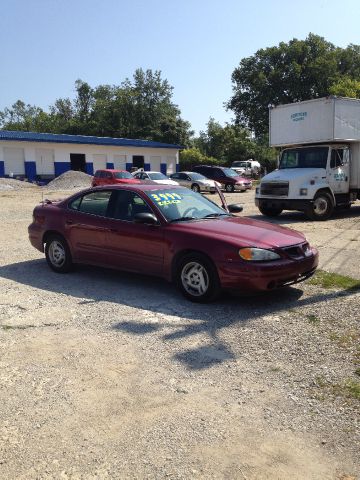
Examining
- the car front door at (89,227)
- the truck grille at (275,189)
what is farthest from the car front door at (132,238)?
the truck grille at (275,189)

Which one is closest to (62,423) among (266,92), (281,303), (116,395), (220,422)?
(116,395)

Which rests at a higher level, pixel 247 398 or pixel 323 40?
pixel 323 40

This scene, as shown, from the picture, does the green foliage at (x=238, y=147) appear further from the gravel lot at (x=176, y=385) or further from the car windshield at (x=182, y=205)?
the gravel lot at (x=176, y=385)

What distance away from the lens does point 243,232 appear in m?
6.19

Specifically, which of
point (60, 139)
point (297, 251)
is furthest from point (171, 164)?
point (297, 251)

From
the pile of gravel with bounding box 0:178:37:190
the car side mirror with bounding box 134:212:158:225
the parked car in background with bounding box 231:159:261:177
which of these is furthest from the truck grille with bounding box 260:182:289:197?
the parked car in background with bounding box 231:159:261:177

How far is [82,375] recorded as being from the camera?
413 cm

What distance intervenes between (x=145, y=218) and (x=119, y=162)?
41.3 m

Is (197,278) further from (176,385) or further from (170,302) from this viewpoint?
(176,385)

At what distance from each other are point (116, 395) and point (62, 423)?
1.68 feet

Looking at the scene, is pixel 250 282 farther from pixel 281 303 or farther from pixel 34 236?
pixel 34 236

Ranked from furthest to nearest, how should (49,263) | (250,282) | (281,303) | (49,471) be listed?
(49,263) → (281,303) → (250,282) → (49,471)

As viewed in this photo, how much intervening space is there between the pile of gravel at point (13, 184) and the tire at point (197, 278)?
98.9 ft

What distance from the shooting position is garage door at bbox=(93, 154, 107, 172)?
45.0 m
